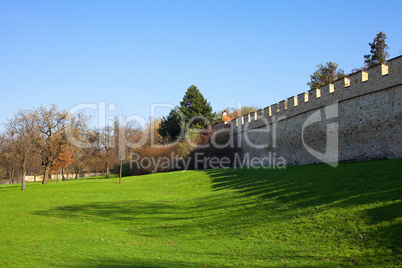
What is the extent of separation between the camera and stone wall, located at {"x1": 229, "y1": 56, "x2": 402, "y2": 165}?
643 inches

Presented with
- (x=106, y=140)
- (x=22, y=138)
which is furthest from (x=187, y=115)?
(x=22, y=138)

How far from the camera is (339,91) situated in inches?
790

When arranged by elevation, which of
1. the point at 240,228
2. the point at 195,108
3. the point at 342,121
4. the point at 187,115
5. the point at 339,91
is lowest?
the point at 240,228

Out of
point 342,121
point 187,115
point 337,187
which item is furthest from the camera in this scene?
point 187,115

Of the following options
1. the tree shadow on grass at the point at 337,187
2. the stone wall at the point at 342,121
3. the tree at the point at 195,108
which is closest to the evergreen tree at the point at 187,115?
the tree at the point at 195,108

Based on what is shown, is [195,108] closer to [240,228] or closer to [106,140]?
[106,140]

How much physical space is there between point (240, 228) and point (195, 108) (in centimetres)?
3838

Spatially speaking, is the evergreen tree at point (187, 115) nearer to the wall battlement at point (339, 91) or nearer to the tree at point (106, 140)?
the tree at point (106, 140)

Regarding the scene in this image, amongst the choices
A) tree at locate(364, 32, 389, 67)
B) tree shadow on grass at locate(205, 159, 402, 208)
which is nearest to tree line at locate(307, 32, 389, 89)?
tree at locate(364, 32, 389, 67)

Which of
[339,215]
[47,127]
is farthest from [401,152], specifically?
[47,127]

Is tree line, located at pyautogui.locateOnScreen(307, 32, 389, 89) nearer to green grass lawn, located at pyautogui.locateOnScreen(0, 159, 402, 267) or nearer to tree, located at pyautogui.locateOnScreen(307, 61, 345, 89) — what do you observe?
tree, located at pyautogui.locateOnScreen(307, 61, 345, 89)

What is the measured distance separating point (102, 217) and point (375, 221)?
1190cm

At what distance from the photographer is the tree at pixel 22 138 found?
27.0m

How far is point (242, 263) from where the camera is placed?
808cm
